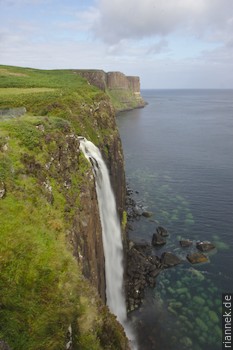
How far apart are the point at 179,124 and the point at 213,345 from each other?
132 m

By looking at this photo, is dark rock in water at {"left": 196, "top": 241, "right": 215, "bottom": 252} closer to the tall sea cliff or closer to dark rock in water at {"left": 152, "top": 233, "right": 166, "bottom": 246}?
dark rock in water at {"left": 152, "top": 233, "right": 166, "bottom": 246}

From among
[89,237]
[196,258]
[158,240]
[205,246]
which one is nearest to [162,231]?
[158,240]

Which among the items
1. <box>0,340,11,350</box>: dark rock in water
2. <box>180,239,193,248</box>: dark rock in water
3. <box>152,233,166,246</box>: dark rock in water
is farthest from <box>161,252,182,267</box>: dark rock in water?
<box>0,340,11,350</box>: dark rock in water

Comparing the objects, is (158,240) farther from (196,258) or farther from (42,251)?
(42,251)

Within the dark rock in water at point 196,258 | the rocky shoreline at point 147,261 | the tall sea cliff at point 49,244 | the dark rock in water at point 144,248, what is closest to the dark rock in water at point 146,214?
the rocky shoreline at point 147,261

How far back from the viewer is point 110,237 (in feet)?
118

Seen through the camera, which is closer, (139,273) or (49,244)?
(49,244)

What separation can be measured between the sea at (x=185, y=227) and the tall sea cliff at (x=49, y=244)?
10319mm

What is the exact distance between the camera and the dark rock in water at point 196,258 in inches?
1745

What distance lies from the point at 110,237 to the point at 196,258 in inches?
613

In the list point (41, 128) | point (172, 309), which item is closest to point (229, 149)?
point (172, 309)

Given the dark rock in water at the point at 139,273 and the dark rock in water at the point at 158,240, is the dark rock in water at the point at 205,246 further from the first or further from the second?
the dark rock in water at the point at 139,273

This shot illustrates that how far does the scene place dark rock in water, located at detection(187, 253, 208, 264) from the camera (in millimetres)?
44312

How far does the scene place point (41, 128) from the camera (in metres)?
26.4
